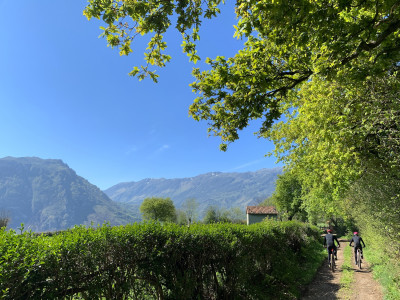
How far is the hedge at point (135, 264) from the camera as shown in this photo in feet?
8.49

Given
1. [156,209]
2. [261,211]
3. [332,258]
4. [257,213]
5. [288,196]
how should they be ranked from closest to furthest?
[332,258]
[288,196]
[156,209]
[257,213]
[261,211]

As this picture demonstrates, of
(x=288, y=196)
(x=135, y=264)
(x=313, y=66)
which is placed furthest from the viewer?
(x=288, y=196)

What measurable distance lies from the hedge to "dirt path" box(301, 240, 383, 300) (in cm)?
113

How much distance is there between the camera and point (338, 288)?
8812 mm

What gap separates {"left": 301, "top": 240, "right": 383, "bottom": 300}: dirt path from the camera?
782 centimetres

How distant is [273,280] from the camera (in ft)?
27.7

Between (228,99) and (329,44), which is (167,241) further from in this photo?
(329,44)

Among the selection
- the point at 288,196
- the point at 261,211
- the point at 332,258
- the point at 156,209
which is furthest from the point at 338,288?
the point at 261,211

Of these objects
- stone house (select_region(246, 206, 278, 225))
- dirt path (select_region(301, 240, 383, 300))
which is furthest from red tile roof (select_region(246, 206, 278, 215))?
dirt path (select_region(301, 240, 383, 300))

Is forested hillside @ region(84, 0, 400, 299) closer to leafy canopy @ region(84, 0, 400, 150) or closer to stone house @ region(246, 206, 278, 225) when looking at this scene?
leafy canopy @ region(84, 0, 400, 150)

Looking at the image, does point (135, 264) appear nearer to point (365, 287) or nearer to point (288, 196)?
point (365, 287)

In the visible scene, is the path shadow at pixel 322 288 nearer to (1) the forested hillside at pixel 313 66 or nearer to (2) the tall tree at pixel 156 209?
(1) the forested hillside at pixel 313 66

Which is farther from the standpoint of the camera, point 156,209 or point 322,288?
point 156,209

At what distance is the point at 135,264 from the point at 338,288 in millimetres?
8690
